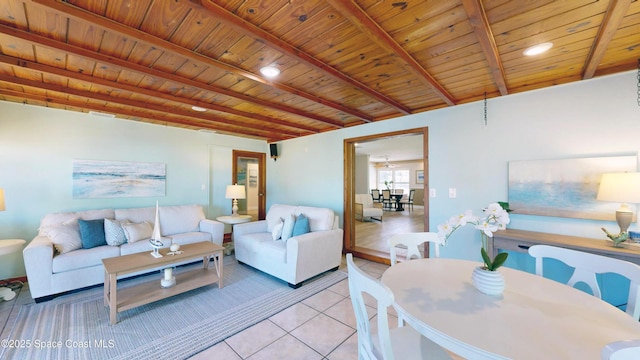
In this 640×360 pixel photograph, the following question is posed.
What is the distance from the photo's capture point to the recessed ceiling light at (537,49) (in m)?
1.77

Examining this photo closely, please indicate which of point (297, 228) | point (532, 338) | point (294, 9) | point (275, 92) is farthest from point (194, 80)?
point (532, 338)

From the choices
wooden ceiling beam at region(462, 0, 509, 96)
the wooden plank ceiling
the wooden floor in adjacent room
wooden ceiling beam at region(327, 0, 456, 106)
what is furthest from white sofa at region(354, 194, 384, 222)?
wooden ceiling beam at region(462, 0, 509, 96)

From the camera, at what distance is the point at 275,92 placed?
2695 mm

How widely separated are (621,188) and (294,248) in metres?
3.02

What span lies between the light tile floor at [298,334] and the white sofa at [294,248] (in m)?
0.45

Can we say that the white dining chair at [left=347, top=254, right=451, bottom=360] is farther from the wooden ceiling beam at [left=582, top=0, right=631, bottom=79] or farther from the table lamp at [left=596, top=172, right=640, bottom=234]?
the table lamp at [left=596, top=172, right=640, bottom=234]

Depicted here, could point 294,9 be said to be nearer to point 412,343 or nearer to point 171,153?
point 412,343

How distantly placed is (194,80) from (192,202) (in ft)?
9.46

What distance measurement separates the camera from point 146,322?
7.08 ft

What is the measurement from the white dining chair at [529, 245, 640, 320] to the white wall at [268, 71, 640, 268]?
115 centimetres

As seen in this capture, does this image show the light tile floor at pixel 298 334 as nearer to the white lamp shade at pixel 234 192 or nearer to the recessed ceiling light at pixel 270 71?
the recessed ceiling light at pixel 270 71

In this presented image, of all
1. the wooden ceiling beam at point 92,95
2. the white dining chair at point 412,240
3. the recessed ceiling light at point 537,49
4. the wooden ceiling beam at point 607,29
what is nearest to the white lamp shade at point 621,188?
the wooden ceiling beam at point 607,29

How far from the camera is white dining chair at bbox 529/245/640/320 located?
1.25 metres

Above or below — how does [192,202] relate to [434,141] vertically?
below
